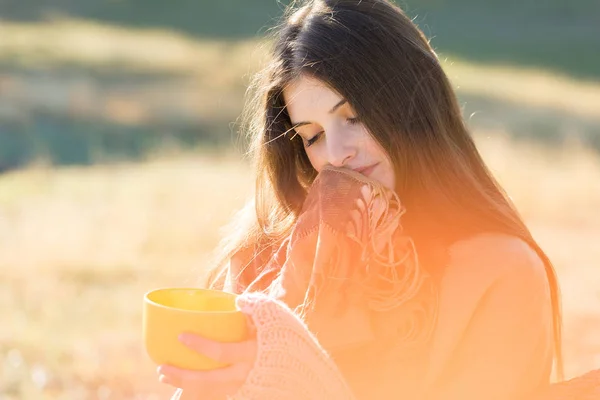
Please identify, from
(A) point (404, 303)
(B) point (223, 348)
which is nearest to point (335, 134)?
(A) point (404, 303)

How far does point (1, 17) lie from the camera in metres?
12.5

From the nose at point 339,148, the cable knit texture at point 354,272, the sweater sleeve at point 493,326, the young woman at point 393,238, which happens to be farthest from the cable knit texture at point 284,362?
the nose at point 339,148

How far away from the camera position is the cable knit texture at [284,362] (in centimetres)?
119

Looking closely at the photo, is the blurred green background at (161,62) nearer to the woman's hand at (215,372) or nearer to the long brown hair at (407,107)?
the long brown hair at (407,107)

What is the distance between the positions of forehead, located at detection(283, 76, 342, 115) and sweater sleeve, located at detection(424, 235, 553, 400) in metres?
0.36

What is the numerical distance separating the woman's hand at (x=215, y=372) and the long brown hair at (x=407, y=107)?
0.51 metres

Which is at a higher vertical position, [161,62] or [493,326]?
[161,62]

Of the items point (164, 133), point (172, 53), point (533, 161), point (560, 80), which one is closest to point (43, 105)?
point (164, 133)

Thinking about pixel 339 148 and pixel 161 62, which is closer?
pixel 339 148

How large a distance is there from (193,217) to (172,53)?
22.7 feet

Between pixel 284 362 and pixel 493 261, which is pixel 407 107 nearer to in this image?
pixel 493 261

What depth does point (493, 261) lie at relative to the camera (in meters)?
1.49

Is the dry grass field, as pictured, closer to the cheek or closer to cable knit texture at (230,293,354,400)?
the cheek

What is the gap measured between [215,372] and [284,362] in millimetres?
103
